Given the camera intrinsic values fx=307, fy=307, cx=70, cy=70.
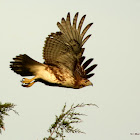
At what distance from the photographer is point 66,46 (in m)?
7.10

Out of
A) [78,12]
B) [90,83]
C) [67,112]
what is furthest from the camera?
[90,83]

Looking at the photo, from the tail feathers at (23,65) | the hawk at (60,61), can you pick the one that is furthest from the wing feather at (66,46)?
the tail feathers at (23,65)

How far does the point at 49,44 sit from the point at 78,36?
27.3 inches

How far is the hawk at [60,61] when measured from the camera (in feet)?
23.0

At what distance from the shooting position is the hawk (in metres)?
7.02

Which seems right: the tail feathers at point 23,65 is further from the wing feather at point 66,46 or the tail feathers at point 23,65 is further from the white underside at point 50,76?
the wing feather at point 66,46

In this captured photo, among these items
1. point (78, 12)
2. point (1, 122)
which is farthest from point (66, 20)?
point (1, 122)

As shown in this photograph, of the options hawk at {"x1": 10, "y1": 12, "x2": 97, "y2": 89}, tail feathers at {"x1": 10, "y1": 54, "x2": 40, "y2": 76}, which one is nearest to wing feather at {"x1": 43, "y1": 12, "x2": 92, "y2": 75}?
hawk at {"x1": 10, "y1": 12, "x2": 97, "y2": 89}

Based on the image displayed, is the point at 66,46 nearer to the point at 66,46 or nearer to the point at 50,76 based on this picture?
the point at 66,46

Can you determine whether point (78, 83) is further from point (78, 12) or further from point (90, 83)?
point (78, 12)

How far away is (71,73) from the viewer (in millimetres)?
7234

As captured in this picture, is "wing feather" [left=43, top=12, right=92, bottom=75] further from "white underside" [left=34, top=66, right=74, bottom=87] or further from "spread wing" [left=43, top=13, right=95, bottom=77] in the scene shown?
"white underside" [left=34, top=66, right=74, bottom=87]

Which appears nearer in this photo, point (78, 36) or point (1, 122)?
point (1, 122)

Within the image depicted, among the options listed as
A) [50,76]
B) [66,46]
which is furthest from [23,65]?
[66,46]
